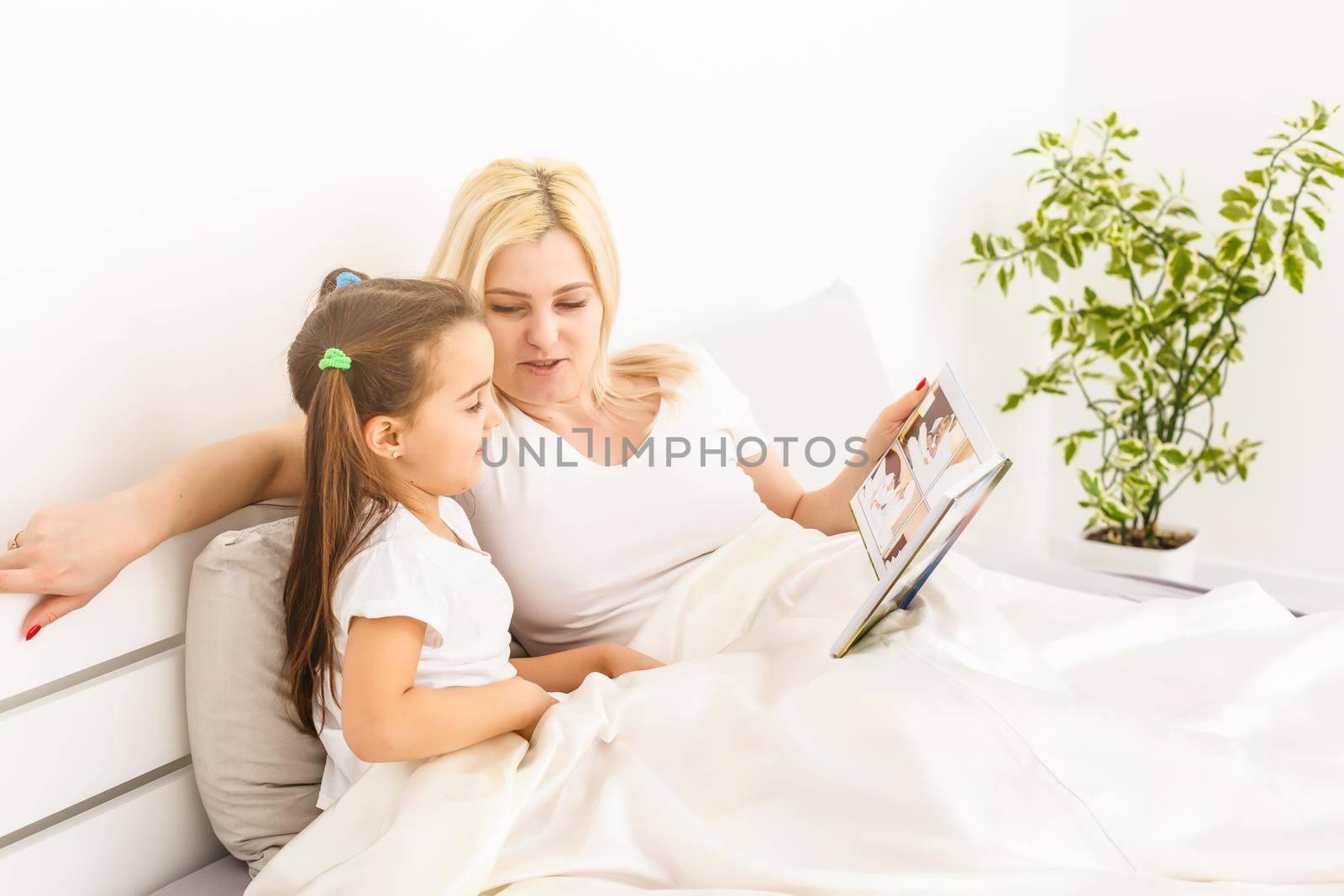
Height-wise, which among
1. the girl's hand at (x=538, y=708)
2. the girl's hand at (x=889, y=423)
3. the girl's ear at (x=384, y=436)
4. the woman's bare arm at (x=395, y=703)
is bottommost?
the girl's hand at (x=538, y=708)

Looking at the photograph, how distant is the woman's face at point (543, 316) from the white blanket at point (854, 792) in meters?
0.44

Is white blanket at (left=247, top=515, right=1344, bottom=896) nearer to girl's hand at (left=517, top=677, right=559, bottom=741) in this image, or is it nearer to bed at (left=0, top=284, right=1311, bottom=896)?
girl's hand at (left=517, top=677, right=559, bottom=741)

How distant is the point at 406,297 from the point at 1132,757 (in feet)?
2.65

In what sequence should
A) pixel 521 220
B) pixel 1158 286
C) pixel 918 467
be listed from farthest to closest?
pixel 1158 286
pixel 521 220
pixel 918 467

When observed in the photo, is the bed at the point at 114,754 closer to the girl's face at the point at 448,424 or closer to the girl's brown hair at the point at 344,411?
the girl's brown hair at the point at 344,411

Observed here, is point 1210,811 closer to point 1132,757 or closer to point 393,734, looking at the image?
point 1132,757

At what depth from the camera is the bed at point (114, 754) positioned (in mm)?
1086

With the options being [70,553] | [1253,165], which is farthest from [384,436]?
[1253,165]

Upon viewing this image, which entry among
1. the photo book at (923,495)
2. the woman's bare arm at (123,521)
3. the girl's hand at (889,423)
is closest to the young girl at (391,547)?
the woman's bare arm at (123,521)

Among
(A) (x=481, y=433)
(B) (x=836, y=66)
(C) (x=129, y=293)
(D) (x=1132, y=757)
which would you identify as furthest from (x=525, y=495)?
(B) (x=836, y=66)

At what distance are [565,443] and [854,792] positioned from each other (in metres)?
0.64

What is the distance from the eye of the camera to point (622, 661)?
4.31ft

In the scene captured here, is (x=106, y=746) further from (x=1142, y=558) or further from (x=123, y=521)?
(x=1142, y=558)

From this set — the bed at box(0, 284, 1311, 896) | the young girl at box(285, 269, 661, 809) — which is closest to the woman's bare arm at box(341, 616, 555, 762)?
the young girl at box(285, 269, 661, 809)
